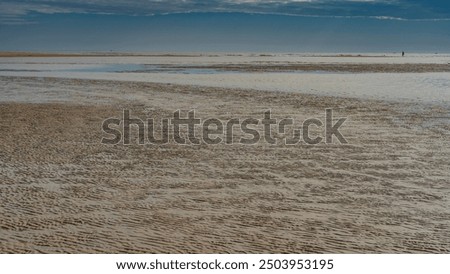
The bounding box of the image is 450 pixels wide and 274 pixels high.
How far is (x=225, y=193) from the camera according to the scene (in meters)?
8.28

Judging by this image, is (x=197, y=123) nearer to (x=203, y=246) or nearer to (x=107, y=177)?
(x=107, y=177)

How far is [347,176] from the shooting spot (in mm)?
9328

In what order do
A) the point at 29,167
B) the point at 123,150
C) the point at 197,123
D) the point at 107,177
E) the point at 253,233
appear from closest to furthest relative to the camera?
the point at 253,233, the point at 107,177, the point at 29,167, the point at 123,150, the point at 197,123

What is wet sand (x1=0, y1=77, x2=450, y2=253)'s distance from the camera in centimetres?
626

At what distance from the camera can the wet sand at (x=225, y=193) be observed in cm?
626

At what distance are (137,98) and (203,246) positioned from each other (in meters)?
16.2

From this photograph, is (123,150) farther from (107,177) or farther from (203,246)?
(203,246)

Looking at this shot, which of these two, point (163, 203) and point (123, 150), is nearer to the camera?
point (163, 203)

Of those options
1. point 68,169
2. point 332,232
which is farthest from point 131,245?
point 68,169

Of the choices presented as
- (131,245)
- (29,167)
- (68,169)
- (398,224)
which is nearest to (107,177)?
(68,169)

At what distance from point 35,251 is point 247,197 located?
10.6 ft

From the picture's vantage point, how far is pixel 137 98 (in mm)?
21672

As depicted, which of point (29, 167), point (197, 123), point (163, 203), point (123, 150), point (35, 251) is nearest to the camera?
point (35, 251)

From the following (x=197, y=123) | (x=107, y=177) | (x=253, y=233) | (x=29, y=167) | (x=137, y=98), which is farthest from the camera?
(x=137, y=98)
